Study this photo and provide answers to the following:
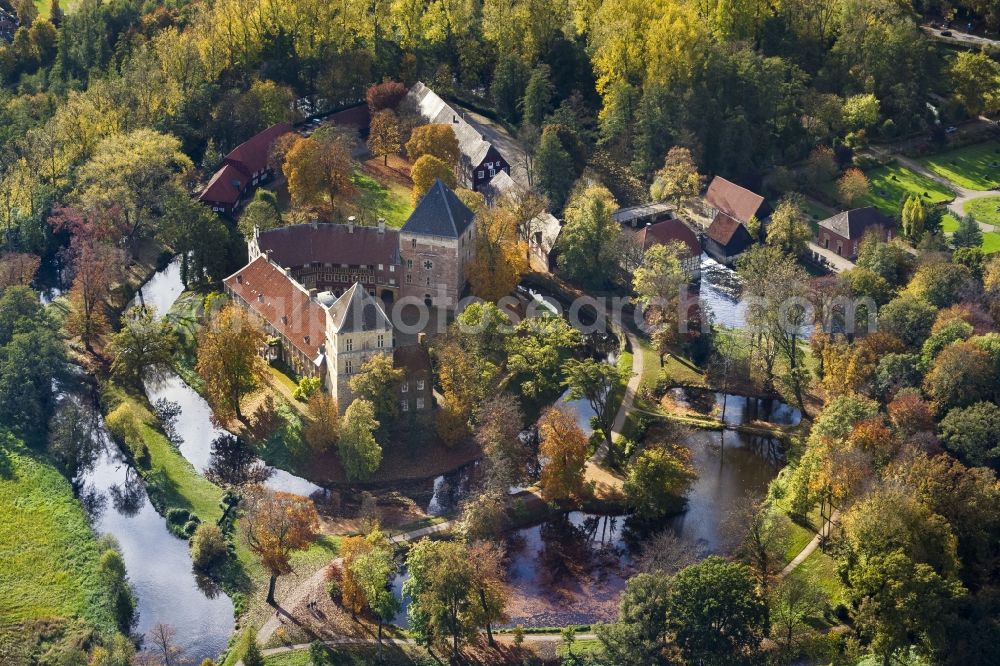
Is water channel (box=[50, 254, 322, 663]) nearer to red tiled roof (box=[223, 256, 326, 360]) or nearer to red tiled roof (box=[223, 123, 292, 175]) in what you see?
red tiled roof (box=[223, 256, 326, 360])

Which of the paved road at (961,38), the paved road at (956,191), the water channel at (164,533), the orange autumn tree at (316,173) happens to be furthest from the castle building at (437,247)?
the paved road at (961,38)

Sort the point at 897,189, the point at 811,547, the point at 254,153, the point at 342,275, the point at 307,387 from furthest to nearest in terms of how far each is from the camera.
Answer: the point at 897,189 → the point at 254,153 → the point at 342,275 → the point at 307,387 → the point at 811,547

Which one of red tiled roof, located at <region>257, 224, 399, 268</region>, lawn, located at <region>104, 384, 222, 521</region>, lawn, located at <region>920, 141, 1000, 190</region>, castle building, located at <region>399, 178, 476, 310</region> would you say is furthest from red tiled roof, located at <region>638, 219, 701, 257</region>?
lawn, located at <region>104, 384, 222, 521</region>

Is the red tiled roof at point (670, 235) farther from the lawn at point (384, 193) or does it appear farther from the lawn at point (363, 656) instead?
the lawn at point (363, 656)

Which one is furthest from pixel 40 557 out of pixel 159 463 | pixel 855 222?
pixel 855 222

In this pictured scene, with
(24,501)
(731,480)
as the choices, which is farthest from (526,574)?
(24,501)

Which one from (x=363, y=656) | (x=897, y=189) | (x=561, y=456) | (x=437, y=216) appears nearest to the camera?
(x=363, y=656)

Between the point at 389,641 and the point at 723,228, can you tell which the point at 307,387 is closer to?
the point at 389,641
